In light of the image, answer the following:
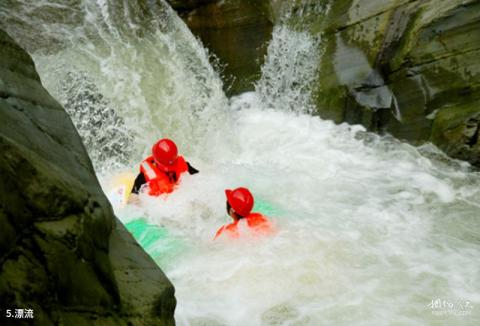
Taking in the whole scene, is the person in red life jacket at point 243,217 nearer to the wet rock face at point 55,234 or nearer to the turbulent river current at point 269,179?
the turbulent river current at point 269,179

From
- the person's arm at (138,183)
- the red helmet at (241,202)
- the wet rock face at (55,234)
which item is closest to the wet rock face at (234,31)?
the person's arm at (138,183)

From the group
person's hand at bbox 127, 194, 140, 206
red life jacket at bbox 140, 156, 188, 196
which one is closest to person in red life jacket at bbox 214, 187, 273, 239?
red life jacket at bbox 140, 156, 188, 196

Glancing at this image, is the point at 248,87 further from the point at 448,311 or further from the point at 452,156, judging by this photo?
the point at 448,311

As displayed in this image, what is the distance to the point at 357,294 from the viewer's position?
4246mm

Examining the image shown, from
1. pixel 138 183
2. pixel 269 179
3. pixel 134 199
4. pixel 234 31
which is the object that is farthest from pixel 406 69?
pixel 134 199

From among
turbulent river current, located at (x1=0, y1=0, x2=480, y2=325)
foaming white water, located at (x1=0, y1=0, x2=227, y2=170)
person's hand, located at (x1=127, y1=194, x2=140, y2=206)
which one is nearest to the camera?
turbulent river current, located at (x1=0, y1=0, x2=480, y2=325)

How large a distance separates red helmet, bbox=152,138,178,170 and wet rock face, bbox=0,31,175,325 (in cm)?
306

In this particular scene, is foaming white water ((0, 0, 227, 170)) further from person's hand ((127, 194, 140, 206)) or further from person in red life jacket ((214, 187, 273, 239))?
person in red life jacket ((214, 187, 273, 239))

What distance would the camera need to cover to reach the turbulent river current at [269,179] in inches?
167

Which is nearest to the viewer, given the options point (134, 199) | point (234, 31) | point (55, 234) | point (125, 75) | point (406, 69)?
point (55, 234)

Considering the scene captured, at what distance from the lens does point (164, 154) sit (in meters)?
5.96

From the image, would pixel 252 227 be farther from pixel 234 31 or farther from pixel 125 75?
pixel 234 31

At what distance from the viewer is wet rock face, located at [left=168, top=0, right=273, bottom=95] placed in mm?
9383

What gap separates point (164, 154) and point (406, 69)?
4.11m
